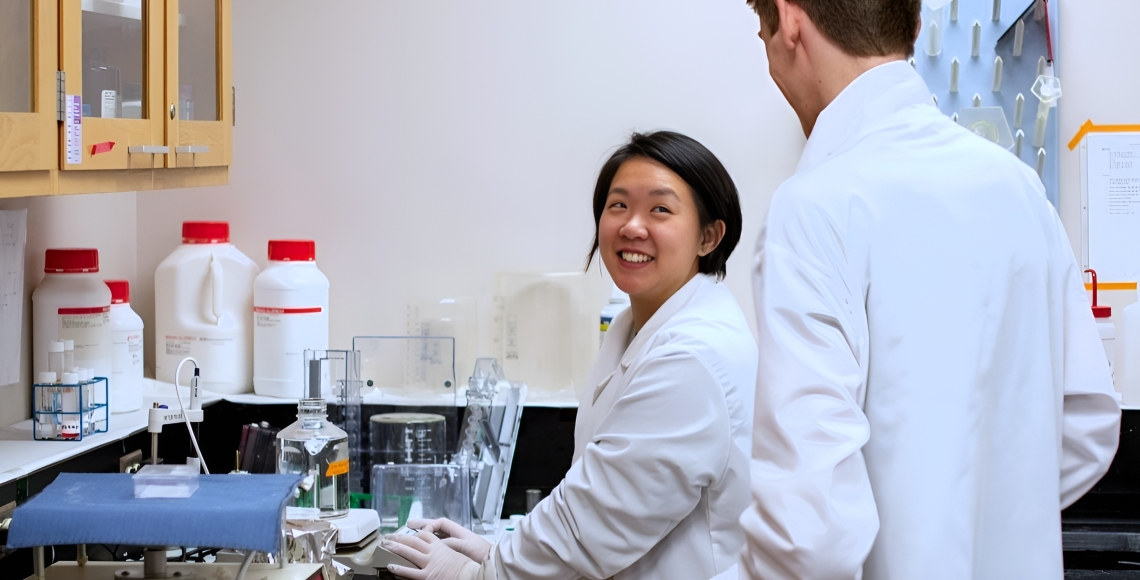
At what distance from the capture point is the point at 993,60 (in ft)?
9.23

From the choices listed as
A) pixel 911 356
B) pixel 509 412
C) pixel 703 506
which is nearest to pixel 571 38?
pixel 509 412

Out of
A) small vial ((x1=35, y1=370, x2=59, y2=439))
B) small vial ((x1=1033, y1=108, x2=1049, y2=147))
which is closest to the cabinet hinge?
small vial ((x1=35, y1=370, x2=59, y2=439))

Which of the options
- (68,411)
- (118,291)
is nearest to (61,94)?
(68,411)

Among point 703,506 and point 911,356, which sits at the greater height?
point 911,356

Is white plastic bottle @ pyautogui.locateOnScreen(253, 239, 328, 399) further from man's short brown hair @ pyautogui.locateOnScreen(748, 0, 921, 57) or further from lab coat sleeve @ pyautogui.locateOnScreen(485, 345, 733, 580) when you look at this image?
man's short brown hair @ pyautogui.locateOnScreen(748, 0, 921, 57)

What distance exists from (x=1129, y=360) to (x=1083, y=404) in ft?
5.20

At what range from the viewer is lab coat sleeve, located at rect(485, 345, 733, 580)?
68.7 inches

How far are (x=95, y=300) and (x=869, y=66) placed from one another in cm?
173

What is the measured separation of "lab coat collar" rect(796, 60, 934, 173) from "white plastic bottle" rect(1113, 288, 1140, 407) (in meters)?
1.80

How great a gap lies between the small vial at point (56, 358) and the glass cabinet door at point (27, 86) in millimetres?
584

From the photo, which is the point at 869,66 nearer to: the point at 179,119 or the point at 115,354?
the point at 179,119

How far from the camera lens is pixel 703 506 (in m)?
1.80

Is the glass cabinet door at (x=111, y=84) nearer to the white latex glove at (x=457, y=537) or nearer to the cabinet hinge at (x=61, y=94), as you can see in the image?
the cabinet hinge at (x=61, y=94)

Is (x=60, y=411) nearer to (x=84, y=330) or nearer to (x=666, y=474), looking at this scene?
(x=84, y=330)
